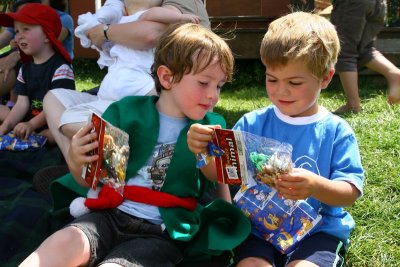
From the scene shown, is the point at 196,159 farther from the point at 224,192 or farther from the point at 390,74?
the point at 390,74

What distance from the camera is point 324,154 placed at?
84.6 inches

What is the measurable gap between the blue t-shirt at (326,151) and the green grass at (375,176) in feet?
1.12

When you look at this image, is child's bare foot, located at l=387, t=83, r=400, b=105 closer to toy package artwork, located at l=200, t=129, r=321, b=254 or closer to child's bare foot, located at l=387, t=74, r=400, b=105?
child's bare foot, located at l=387, t=74, r=400, b=105

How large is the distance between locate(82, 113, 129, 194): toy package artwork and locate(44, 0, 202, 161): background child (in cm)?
77

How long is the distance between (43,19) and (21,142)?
906 mm

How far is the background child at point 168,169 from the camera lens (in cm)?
216

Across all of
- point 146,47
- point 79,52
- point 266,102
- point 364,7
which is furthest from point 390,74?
point 79,52

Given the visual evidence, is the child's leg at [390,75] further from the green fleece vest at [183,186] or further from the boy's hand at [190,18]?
the green fleece vest at [183,186]

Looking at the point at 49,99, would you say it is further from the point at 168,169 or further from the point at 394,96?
the point at 394,96

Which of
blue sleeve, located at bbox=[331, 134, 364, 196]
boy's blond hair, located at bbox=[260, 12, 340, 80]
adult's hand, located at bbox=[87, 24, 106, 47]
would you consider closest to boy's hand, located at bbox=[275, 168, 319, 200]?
blue sleeve, located at bbox=[331, 134, 364, 196]

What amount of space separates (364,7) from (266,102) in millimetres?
1365

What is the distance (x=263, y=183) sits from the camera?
201 cm

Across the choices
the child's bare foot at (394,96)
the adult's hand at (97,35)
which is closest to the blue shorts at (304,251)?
the adult's hand at (97,35)

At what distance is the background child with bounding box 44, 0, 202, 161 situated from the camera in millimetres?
2963
